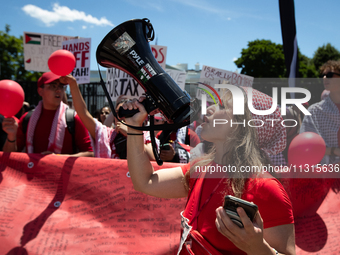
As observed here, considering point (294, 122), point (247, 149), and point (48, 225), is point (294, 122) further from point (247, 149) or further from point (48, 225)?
point (48, 225)

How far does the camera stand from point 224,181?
1.39 meters

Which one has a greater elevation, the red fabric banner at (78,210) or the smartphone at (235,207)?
the smartphone at (235,207)

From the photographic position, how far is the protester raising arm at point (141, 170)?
4.93ft

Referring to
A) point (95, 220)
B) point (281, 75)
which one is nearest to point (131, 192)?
point (95, 220)

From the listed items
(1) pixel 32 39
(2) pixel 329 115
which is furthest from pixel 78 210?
(1) pixel 32 39

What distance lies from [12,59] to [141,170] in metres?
33.4

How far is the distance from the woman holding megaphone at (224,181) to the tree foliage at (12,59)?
30.6 meters

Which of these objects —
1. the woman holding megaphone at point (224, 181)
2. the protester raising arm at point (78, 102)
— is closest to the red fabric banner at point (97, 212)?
the protester raising arm at point (78, 102)

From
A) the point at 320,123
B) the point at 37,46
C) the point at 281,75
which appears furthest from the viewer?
the point at 281,75

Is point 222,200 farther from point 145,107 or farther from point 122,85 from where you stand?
point 122,85

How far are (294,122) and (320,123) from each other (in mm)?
267

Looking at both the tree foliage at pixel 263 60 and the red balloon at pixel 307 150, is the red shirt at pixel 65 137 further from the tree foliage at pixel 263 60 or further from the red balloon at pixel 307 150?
the tree foliage at pixel 263 60

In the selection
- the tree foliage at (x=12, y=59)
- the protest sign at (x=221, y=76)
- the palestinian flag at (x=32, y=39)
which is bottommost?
the protest sign at (x=221, y=76)

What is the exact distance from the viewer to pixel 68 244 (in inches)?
81.6
